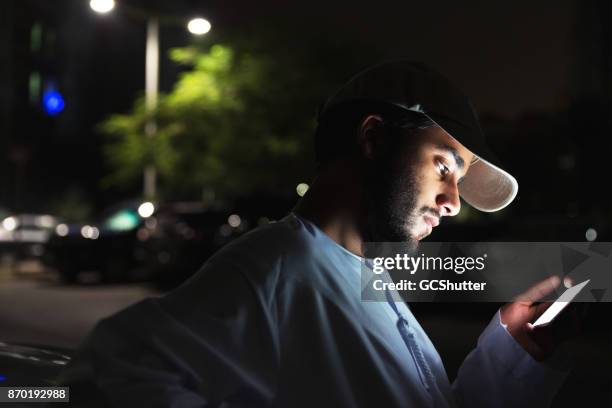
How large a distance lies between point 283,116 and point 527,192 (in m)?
38.2

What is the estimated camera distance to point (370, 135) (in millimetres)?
1321

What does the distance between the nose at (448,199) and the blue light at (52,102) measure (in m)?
13.2

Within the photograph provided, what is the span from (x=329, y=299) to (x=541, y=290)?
0.57 metres

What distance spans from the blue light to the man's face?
13.2 meters

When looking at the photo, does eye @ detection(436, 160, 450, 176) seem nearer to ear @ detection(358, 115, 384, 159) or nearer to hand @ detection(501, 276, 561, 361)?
ear @ detection(358, 115, 384, 159)

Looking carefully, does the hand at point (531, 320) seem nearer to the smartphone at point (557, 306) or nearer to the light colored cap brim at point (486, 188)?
the smartphone at point (557, 306)

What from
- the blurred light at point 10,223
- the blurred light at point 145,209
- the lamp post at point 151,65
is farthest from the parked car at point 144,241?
the blurred light at point 10,223

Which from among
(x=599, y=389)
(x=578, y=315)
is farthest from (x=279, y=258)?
(x=599, y=389)

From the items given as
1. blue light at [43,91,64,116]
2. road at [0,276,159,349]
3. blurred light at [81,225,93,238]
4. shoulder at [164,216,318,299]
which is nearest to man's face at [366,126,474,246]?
shoulder at [164,216,318,299]

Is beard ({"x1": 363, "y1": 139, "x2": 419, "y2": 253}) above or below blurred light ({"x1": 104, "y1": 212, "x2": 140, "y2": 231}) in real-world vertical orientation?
below

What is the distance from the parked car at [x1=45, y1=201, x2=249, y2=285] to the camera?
14.5 m

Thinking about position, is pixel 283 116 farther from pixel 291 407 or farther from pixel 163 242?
pixel 291 407

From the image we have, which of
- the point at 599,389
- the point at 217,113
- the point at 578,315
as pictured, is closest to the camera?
the point at 578,315

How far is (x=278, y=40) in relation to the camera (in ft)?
64.9
